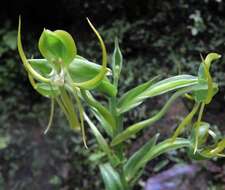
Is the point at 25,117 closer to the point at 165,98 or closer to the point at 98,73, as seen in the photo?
the point at 165,98

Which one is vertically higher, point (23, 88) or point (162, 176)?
point (23, 88)

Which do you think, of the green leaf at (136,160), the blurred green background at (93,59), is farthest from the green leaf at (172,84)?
the blurred green background at (93,59)

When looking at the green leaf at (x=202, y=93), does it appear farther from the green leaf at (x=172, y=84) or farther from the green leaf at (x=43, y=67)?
the green leaf at (x=43, y=67)

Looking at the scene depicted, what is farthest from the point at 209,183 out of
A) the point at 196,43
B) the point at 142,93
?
the point at 142,93

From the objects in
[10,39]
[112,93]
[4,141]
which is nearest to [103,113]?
[112,93]

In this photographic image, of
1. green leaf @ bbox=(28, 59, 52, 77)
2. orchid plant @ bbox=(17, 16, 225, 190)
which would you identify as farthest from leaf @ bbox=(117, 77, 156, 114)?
green leaf @ bbox=(28, 59, 52, 77)

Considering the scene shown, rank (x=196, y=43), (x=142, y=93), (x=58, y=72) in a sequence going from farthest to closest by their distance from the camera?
(x=196, y=43) → (x=142, y=93) → (x=58, y=72)

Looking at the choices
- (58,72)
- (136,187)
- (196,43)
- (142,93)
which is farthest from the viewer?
(196,43)
